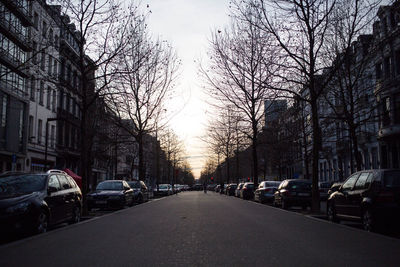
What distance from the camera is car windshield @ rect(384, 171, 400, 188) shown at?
414 inches

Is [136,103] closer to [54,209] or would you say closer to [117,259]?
[54,209]

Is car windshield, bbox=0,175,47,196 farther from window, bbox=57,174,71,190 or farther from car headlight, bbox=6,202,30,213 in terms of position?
window, bbox=57,174,71,190

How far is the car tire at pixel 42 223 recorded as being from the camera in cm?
1016

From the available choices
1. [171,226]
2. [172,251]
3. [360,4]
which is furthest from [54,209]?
[360,4]

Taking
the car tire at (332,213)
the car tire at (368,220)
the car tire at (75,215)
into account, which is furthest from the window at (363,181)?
the car tire at (75,215)

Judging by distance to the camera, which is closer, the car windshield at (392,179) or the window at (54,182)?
the car windshield at (392,179)

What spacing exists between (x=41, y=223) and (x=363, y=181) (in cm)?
832

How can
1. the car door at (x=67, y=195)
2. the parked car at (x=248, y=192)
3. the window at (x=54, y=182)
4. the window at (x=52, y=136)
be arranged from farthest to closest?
the window at (x=52, y=136) → the parked car at (x=248, y=192) → the car door at (x=67, y=195) → the window at (x=54, y=182)

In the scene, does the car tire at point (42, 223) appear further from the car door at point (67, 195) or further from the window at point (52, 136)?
the window at point (52, 136)

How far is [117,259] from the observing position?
21.5 ft

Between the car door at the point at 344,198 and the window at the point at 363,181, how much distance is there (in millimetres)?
324

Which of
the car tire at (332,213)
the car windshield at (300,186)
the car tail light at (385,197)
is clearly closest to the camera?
the car tail light at (385,197)

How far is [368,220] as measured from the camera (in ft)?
35.3

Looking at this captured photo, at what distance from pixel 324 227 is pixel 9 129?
1062 inches
